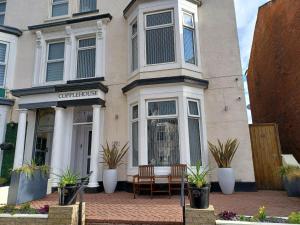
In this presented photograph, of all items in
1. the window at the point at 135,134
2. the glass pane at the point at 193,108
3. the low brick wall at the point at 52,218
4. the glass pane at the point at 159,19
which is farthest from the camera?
the glass pane at the point at 159,19

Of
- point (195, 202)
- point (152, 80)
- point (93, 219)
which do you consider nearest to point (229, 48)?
point (152, 80)

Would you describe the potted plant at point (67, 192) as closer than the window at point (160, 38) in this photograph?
Yes

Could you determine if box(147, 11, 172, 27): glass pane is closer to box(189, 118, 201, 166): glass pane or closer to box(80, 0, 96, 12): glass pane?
box(80, 0, 96, 12): glass pane

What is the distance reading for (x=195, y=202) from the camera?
13.7 ft

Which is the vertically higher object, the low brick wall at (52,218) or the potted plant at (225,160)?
the potted plant at (225,160)

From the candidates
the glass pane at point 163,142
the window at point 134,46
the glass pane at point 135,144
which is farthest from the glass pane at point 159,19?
the glass pane at point 135,144

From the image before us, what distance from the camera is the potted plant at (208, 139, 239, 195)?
7.40 m

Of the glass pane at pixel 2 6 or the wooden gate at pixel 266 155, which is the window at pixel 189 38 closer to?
the wooden gate at pixel 266 155

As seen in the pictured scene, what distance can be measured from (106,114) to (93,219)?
199 inches

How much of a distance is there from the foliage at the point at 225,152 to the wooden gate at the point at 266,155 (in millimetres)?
1164

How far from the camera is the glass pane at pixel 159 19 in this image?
29.7 ft

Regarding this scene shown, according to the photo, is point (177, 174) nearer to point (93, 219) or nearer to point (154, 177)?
point (154, 177)

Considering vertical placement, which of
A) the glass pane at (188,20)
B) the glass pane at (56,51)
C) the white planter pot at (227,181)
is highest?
the glass pane at (188,20)

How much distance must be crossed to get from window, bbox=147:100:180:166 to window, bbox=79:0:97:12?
19.0ft
